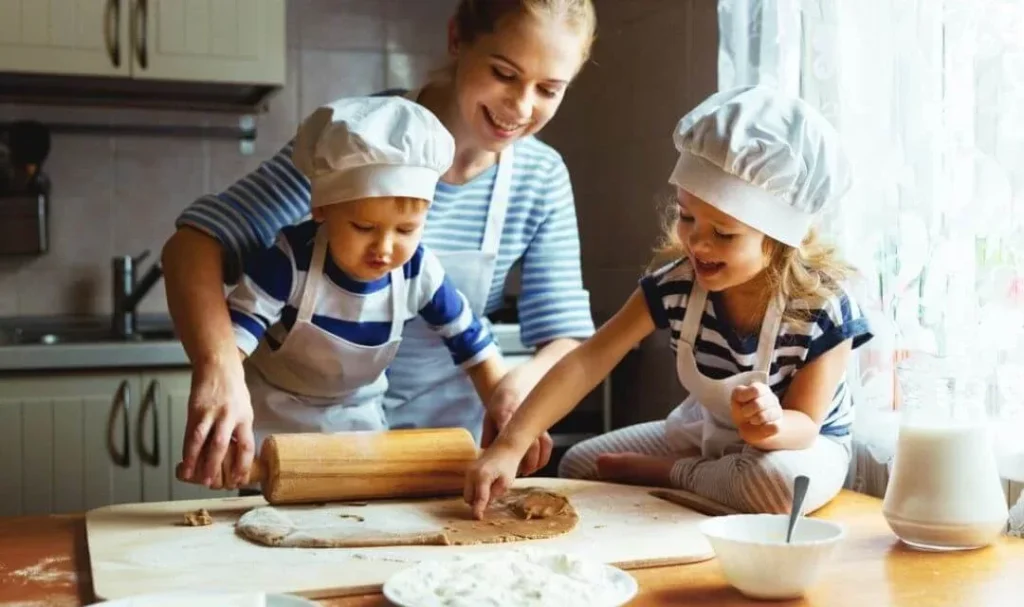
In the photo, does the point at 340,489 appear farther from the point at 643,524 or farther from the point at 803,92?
the point at 803,92

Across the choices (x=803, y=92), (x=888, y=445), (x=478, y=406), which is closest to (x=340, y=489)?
(x=478, y=406)

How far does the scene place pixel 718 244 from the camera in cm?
127

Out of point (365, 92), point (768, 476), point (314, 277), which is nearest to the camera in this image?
point (768, 476)

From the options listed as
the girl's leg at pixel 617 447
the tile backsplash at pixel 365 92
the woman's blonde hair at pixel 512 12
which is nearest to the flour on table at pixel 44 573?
the girl's leg at pixel 617 447

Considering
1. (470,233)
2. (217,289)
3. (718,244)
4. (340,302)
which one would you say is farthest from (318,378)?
(718,244)

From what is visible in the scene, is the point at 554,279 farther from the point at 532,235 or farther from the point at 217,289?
the point at 217,289

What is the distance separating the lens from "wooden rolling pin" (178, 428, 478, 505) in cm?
124

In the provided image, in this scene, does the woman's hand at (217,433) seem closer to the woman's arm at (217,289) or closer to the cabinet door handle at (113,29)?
the woman's arm at (217,289)

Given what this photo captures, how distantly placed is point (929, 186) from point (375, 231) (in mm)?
720

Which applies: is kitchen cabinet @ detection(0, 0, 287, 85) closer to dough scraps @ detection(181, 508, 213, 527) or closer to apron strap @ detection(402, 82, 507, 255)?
apron strap @ detection(402, 82, 507, 255)

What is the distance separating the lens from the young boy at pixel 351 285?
1.37m

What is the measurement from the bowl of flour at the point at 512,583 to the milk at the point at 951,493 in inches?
13.0

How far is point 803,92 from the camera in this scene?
5.96 ft

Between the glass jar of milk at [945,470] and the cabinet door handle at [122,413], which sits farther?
the cabinet door handle at [122,413]
